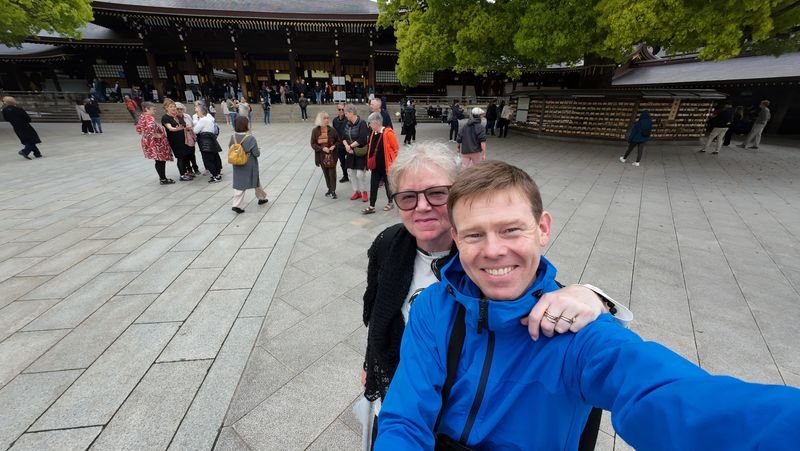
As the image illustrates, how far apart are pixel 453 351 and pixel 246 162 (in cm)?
568

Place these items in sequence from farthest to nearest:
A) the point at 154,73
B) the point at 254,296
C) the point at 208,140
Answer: the point at 154,73 < the point at 208,140 < the point at 254,296

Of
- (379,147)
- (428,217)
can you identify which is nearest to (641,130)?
(379,147)

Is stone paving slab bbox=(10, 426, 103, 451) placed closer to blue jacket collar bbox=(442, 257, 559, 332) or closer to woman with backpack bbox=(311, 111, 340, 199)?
blue jacket collar bbox=(442, 257, 559, 332)

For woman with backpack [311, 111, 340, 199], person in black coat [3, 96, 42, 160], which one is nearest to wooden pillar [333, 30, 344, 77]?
person in black coat [3, 96, 42, 160]

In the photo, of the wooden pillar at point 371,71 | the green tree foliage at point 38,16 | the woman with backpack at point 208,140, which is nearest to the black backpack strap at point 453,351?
the woman with backpack at point 208,140

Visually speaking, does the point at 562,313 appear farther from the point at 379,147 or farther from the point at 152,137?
the point at 152,137

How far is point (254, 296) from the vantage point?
3541 mm

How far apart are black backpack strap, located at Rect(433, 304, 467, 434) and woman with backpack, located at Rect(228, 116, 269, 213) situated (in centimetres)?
543

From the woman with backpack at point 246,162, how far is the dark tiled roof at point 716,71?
1861 centimetres

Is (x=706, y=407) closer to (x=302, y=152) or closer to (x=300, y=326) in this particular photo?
(x=300, y=326)

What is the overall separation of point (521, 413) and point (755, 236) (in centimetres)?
652

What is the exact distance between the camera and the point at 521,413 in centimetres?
92

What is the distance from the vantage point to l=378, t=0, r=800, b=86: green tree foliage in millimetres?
7270

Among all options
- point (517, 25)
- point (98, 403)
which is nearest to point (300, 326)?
point (98, 403)
